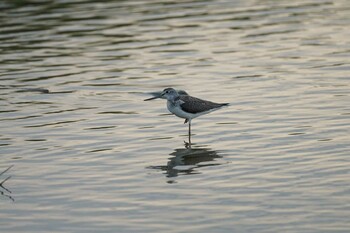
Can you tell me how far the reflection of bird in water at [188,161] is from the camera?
15.9 m

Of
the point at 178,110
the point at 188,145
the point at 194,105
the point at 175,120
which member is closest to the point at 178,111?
the point at 178,110

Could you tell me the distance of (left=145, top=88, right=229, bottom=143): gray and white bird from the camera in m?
18.7

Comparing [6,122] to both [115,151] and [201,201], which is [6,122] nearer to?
[115,151]

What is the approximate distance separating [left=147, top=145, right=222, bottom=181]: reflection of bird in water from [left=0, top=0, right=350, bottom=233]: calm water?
4 cm

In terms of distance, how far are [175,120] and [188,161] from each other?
3758 millimetres


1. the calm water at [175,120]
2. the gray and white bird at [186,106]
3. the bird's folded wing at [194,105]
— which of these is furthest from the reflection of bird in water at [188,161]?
the bird's folded wing at [194,105]

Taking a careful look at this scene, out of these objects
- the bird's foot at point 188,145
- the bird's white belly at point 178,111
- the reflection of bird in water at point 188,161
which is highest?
the bird's white belly at point 178,111

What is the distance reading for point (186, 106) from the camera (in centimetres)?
1870

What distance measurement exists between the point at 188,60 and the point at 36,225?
14.1 m

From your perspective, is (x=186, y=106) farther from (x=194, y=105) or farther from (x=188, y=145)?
(x=188, y=145)

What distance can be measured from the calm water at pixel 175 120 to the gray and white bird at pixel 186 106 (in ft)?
1.50

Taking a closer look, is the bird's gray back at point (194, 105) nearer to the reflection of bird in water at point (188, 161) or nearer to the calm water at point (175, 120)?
the calm water at point (175, 120)

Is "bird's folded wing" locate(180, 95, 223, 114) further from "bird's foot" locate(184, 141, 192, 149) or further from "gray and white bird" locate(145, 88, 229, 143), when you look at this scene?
"bird's foot" locate(184, 141, 192, 149)

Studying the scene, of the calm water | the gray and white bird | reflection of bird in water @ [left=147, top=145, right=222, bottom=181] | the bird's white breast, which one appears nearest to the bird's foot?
reflection of bird in water @ [left=147, top=145, right=222, bottom=181]
